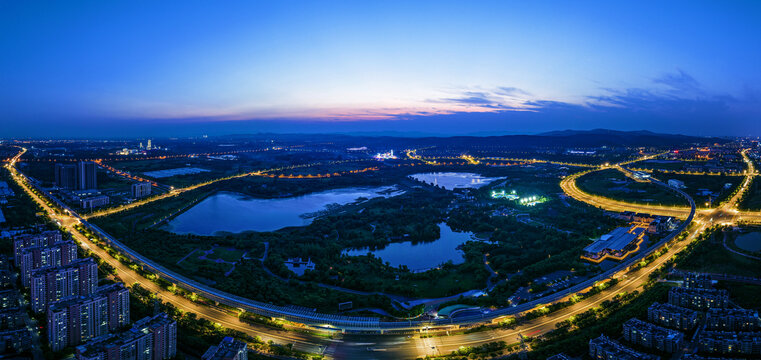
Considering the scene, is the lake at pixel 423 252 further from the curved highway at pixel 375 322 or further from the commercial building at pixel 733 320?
the commercial building at pixel 733 320

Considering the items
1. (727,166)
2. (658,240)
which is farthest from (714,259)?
(727,166)

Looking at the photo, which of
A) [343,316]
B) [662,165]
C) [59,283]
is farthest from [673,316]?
[662,165]

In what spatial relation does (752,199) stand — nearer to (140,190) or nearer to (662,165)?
(662,165)

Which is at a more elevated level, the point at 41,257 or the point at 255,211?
the point at 41,257

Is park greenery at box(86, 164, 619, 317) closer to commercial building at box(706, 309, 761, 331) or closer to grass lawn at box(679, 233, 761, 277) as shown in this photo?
grass lawn at box(679, 233, 761, 277)

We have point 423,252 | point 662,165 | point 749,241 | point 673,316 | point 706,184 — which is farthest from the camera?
point 662,165

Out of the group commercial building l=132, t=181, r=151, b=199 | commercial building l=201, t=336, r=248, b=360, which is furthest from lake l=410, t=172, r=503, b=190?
commercial building l=201, t=336, r=248, b=360

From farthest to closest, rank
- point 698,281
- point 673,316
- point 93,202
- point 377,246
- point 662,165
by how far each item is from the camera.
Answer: point 662,165 → point 93,202 → point 377,246 → point 698,281 → point 673,316
